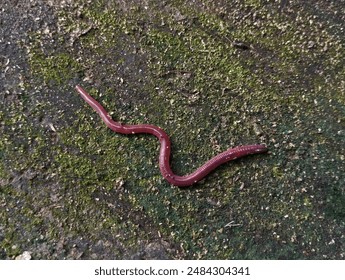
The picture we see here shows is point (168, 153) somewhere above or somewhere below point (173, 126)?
below

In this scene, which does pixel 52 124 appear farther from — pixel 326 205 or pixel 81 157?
pixel 326 205

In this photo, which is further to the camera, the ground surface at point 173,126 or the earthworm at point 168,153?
the earthworm at point 168,153

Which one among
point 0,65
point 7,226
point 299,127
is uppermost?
point 0,65

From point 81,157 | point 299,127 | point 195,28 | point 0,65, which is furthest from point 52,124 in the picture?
point 299,127

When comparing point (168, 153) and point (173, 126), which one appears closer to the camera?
point (168, 153)
